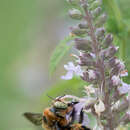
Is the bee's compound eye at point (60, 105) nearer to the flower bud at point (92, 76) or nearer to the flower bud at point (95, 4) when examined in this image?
the flower bud at point (92, 76)

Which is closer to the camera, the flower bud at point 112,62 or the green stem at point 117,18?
the flower bud at point 112,62

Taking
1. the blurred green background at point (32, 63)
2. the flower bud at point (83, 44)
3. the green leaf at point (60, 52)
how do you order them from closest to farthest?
the flower bud at point (83, 44), the green leaf at point (60, 52), the blurred green background at point (32, 63)

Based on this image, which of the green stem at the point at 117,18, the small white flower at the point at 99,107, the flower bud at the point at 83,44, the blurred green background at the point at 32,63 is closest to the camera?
the small white flower at the point at 99,107

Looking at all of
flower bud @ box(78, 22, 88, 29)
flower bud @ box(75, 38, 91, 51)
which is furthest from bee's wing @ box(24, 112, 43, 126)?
flower bud @ box(78, 22, 88, 29)

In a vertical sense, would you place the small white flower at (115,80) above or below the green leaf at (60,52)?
below

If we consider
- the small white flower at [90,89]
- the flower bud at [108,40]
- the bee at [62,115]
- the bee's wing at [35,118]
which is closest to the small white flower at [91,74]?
the small white flower at [90,89]

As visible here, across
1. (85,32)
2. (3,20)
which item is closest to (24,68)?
(3,20)

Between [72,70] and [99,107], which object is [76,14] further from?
[99,107]

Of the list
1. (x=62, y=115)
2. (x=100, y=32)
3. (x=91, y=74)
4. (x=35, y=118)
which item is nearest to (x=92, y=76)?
(x=91, y=74)

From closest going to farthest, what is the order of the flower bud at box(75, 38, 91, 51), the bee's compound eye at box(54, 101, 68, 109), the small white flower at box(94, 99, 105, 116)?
1. the small white flower at box(94, 99, 105, 116)
2. the flower bud at box(75, 38, 91, 51)
3. the bee's compound eye at box(54, 101, 68, 109)

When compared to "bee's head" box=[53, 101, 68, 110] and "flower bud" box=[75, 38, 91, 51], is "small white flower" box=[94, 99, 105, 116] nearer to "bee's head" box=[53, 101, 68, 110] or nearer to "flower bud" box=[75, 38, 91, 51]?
"bee's head" box=[53, 101, 68, 110]

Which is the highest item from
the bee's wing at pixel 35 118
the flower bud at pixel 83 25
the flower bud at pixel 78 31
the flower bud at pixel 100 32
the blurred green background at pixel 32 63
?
the blurred green background at pixel 32 63
